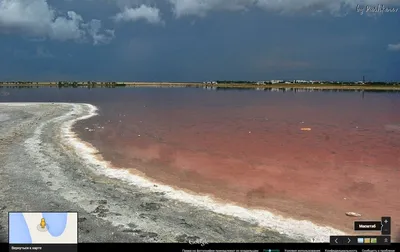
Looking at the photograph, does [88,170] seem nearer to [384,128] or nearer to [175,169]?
[175,169]

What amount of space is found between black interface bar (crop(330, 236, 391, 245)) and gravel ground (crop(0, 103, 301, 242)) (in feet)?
5.51

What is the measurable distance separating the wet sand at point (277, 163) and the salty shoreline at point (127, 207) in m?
0.81

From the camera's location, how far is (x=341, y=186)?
10656mm

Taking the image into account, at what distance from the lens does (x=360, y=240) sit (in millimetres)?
5230

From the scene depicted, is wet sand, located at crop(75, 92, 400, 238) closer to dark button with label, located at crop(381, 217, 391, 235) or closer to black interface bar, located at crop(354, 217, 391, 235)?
black interface bar, located at crop(354, 217, 391, 235)

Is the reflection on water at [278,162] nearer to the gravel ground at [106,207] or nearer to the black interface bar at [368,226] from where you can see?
the gravel ground at [106,207]

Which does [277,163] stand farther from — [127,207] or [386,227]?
[386,227]

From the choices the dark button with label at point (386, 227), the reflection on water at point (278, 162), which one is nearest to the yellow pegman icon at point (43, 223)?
the dark button with label at point (386, 227)

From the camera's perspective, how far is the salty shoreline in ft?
23.0

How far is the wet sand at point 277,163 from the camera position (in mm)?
9266

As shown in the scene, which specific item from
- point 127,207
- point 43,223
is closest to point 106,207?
point 127,207

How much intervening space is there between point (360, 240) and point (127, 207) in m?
5.37

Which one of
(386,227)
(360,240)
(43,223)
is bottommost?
(360,240)

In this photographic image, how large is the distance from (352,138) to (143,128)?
1396 cm
